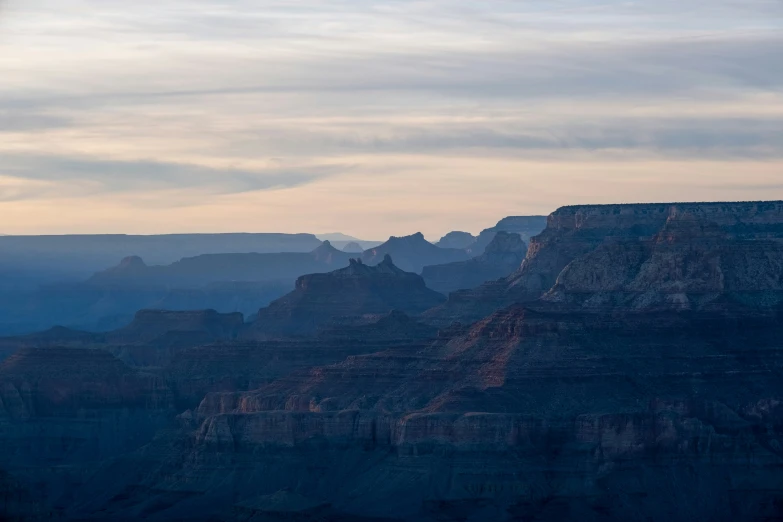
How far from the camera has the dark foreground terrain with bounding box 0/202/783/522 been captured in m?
135

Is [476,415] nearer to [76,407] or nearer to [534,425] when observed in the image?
[534,425]

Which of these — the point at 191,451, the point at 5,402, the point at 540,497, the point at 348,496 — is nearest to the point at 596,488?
the point at 540,497

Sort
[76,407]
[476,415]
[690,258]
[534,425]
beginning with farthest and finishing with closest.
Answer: [76,407], [690,258], [534,425], [476,415]

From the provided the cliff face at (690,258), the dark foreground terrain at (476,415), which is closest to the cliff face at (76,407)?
the dark foreground terrain at (476,415)

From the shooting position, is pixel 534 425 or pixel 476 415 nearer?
pixel 476 415

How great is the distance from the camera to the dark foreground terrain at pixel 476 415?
135 metres

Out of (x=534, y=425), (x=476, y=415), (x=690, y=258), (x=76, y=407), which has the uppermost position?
(x=690, y=258)

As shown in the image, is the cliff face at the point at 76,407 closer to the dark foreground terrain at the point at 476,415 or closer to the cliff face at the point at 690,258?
the dark foreground terrain at the point at 476,415

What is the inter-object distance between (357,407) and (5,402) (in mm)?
36775

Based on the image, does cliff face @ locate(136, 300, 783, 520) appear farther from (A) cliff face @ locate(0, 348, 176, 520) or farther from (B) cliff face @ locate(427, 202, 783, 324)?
(A) cliff face @ locate(0, 348, 176, 520)

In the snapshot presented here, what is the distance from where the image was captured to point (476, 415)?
137875 mm

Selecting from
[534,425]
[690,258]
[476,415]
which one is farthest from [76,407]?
[534,425]

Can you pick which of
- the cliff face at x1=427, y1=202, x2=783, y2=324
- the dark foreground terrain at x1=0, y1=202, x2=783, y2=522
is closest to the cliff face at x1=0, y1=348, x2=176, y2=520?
the dark foreground terrain at x1=0, y1=202, x2=783, y2=522

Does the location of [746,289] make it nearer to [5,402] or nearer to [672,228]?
[672,228]
